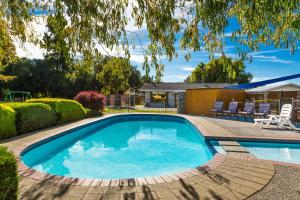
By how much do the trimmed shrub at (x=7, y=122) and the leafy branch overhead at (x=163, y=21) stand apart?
14.6ft

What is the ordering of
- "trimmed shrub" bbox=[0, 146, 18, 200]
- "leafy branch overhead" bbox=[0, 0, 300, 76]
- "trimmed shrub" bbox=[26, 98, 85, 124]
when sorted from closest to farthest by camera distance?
"trimmed shrub" bbox=[0, 146, 18, 200]
"leafy branch overhead" bbox=[0, 0, 300, 76]
"trimmed shrub" bbox=[26, 98, 85, 124]

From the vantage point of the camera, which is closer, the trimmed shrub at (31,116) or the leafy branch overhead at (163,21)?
the leafy branch overhead at (163,21)

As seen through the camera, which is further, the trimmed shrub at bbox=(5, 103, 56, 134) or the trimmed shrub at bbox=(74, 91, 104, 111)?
the trimmed shrub at bbox=(74, 91, 104, 111)

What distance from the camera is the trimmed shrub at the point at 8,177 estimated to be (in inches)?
108

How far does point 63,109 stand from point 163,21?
10.5 meters

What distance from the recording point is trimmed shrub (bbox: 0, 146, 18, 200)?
108 inches

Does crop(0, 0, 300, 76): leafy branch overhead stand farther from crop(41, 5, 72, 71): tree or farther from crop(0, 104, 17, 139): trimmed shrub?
crop(0, 104, 17, 139): trimmed shrub

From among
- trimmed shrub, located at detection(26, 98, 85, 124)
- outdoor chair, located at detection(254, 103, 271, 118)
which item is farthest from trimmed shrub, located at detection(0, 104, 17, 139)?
outdoor chair, located at detection(254, 103, 271, 118)

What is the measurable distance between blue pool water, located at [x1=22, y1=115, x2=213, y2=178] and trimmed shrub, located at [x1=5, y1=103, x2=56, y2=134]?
1.20m

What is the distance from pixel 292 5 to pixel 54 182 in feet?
13.9

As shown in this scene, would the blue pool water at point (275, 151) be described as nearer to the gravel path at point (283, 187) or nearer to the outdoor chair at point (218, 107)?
the gravel path at point (283, 187)

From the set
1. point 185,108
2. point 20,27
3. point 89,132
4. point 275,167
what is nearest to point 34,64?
point 185,108

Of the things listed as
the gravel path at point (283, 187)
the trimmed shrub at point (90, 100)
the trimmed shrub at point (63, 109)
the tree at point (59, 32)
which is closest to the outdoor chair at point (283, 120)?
the gravel path at point (283, 187)

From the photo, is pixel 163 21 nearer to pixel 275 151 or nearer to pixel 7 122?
pixel 275 151
